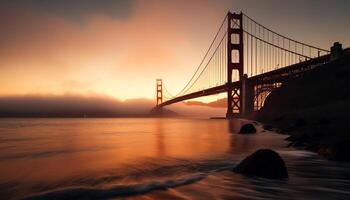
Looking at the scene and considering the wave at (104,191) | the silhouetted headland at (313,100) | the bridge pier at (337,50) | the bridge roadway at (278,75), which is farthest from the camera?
the bridge roadway at (278,75)

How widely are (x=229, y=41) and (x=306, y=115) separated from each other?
50.0 metres

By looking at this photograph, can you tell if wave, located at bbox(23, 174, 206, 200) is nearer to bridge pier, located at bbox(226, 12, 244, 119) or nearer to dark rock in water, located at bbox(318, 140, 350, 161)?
dark rock in water, located at bbox(318, 140, 350, 161)

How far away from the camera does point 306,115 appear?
25250mm

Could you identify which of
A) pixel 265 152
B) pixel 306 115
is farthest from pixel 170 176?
pixel 306 115

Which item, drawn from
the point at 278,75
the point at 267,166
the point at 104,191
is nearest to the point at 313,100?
the point at 278,75

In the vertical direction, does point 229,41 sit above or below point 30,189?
above

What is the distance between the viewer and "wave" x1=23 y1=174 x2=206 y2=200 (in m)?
6.11

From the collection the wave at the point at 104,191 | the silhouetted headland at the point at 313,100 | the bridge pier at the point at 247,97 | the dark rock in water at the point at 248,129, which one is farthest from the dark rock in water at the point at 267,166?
the bridge pier at the point at 247,97

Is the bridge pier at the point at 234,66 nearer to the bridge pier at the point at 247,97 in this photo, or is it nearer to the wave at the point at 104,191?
the bridge pier at the point at 247,97

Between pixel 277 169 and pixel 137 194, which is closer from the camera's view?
pixel 137 194

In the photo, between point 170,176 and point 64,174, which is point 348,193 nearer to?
point 170,176

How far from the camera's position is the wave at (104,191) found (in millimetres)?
6113

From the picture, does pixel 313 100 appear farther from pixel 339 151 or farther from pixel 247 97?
pixel 247 97

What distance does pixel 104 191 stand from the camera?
6465 mm
